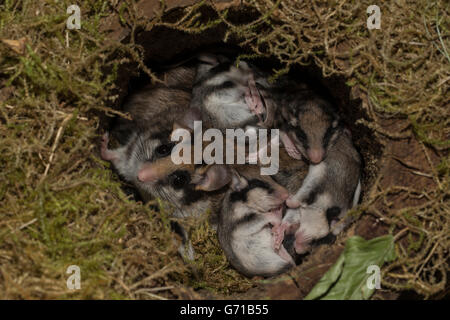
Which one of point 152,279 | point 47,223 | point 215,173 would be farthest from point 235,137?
point 47,223

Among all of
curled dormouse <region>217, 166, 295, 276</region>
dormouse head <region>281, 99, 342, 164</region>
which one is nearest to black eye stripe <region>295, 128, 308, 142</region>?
dormouse head <region>281, 99, 342, 164</region>

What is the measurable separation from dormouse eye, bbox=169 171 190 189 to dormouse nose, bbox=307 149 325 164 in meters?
0.99

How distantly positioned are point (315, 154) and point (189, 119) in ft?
3.45

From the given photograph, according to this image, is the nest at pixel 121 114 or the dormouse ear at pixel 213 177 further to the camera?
the dormouse ear at pixel 213 177

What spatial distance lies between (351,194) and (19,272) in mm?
2416

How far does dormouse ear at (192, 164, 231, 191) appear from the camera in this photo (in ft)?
11.6

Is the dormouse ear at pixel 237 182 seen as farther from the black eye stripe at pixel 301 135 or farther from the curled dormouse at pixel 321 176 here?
the black eye stripe at pixel 301 135

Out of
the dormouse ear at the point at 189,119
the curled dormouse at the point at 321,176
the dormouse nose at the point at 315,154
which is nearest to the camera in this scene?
the curled dormouse at the point at 321,176

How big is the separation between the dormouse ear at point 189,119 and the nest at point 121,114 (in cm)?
83

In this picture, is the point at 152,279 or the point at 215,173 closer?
the point at 152,279

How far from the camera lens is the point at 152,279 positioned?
266cm

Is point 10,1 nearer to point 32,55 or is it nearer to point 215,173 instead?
point 32,55

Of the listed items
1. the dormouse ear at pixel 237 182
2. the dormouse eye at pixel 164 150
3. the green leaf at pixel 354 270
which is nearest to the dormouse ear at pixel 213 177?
the dormouse ear at pixel 237 182

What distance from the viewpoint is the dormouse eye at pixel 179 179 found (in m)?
3.62
